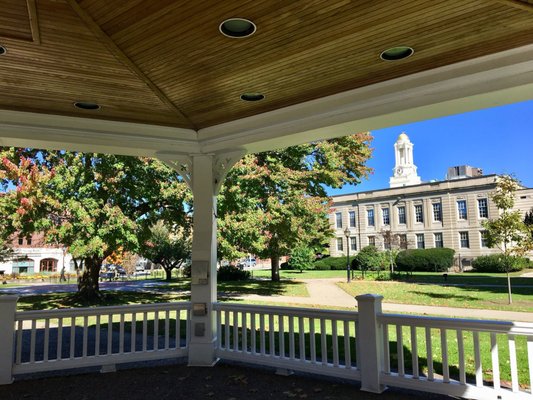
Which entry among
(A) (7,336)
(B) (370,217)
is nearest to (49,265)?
(B) (370,217)

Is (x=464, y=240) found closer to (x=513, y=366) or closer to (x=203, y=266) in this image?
(x=203, y=266)

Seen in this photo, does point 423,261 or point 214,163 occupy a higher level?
point 214,163

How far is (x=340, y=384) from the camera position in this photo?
4.29 m

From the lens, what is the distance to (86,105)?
4273 mm

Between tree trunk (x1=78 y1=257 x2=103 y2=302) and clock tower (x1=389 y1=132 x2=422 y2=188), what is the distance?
7016cm

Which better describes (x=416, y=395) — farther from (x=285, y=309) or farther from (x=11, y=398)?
(x=11, y=398)

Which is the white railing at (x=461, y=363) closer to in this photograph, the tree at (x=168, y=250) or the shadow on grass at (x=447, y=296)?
the shadow on grass at (x=447, y=296)

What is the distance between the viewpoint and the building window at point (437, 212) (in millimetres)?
39203

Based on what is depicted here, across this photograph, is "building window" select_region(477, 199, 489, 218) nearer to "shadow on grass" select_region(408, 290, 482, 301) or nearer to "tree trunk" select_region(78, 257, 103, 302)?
"shadow on grass" select_region(408, 290, 482, 301)

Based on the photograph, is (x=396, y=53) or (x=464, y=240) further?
(x=464, y=240)

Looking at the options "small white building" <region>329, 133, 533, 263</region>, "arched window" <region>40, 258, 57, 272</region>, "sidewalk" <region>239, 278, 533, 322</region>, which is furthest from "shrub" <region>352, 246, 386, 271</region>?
"arched window" <region>40, 258, 57, 272</region>

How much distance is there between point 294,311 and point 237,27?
128 inches

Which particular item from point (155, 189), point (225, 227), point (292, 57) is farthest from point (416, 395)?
point (155, 189)

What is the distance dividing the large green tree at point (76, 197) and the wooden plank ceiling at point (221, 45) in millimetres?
6383
